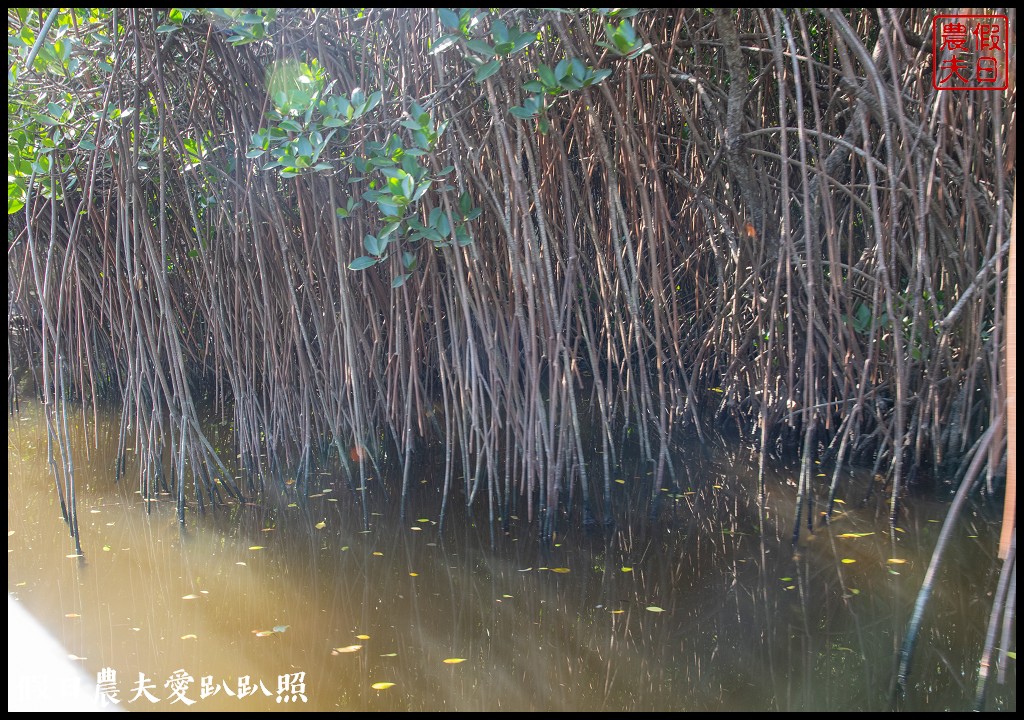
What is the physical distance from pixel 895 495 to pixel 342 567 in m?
1.89

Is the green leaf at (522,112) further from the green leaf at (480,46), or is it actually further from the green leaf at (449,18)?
the green leaf at (449,18)

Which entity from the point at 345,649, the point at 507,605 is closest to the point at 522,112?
the point at 507,605

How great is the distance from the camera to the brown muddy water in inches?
82.5

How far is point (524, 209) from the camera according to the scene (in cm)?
266

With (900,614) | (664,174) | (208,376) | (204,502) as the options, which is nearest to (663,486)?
(900,614)

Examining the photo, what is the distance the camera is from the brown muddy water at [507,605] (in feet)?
6.88

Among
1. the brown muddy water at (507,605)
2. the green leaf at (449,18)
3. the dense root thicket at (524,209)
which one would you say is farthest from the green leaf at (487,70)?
the brown muddy water at (507,605)

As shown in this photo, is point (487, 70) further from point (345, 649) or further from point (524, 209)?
point (345, 649)

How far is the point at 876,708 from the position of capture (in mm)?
1988

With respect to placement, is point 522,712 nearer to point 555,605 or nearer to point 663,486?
point 555,605

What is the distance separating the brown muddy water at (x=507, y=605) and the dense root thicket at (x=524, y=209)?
24cm

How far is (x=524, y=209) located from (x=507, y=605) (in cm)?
127

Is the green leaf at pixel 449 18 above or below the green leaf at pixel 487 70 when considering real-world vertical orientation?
above

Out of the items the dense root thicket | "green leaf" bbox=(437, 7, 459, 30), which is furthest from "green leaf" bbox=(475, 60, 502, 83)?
"green leaf" bbox=(437, 7, 459, 30)
